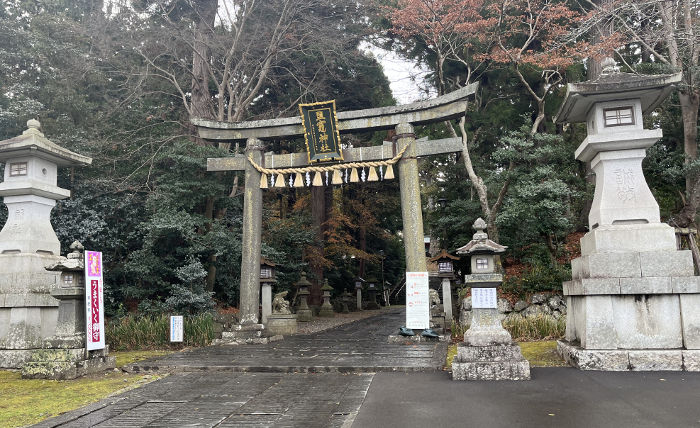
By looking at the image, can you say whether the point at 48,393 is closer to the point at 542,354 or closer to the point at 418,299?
the point at 418,299

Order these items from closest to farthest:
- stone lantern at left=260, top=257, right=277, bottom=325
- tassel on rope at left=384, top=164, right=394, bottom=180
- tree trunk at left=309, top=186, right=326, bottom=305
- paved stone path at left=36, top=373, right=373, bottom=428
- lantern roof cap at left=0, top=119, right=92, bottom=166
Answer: paved stone path at left=36, top=373, right=373, bottom=428 < lantern roof cap at left=0, top=119, right=92, bottom=166 < tassel on rope at left=384, top=164, right=394, bottom=180 < stone lantern at left=260, top=257, right=277, bottom=325 < tree trunk at left=309, top=186, right=326, bottom=305

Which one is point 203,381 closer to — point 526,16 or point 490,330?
point 490,330

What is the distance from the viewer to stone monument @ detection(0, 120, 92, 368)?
8938 millimetres

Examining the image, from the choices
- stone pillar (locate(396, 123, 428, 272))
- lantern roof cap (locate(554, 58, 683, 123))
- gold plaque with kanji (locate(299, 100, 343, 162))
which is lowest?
stone pillar (locate(396, 123, 428, 272))

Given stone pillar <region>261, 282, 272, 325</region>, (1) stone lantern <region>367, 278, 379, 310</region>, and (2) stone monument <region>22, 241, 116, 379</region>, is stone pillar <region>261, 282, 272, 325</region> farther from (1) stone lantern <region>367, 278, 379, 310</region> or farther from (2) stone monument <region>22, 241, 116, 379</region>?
(1) stone lantern <region>367, 278, 379, 310</region>

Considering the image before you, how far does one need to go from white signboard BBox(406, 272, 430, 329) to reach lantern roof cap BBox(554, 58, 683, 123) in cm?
468

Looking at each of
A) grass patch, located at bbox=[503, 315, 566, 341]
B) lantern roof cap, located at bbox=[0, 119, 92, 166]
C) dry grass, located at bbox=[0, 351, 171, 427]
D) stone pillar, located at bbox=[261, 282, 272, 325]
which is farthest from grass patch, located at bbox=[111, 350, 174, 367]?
grass patch, located at bbox=[503, 315, 566, 341]

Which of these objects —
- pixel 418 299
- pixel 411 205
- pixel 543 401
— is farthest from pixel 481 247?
pixel 411 205

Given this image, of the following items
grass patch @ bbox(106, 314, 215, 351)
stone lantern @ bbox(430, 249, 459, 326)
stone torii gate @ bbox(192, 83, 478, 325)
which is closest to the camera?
stone torii gate @ bbox(192, 83, 478, 325)

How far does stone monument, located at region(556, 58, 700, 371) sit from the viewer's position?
670 centimetres

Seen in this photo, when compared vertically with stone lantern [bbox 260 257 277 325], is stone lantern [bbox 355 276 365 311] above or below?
below

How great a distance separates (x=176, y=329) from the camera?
11.2 metres

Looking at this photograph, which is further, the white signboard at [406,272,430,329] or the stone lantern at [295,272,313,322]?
the stone lantern at [295,272,313,322]

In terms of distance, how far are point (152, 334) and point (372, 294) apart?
60.6 feet
